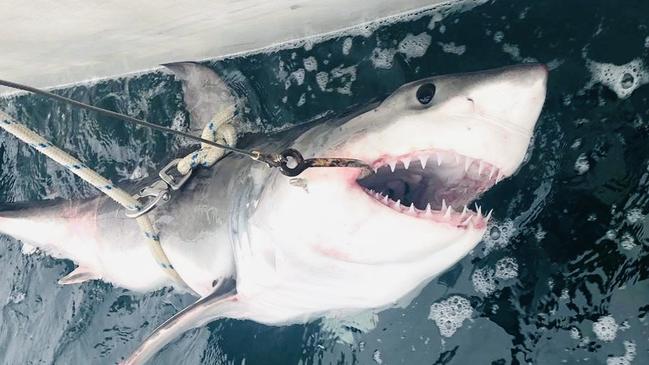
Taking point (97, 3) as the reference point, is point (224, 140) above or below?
below

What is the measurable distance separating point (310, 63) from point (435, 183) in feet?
4.30

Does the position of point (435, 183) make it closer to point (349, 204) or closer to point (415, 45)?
point (349, 204)

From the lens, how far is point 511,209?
235 cm

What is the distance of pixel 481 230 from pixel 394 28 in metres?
1.35

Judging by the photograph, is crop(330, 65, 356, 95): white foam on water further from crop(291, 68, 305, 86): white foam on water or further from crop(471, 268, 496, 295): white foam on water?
crop(471, 268, 496, 295): white foam on water

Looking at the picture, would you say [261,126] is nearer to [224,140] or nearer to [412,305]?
[224,140]

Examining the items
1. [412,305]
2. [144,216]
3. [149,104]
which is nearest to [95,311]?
[149,104]

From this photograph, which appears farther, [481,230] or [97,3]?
[97,3]

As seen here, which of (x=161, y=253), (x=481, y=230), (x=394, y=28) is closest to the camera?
(x=481, y=230)

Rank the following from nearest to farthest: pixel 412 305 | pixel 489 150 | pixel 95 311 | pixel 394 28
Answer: pixel 489 150 < pixel 412 305 < pixel 394 28 < pixel 95 311

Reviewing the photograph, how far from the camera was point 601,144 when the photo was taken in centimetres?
228

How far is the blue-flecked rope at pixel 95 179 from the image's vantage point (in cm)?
163

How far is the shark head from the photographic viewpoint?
1.42 metres

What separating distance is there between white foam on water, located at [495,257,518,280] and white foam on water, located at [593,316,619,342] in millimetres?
310
